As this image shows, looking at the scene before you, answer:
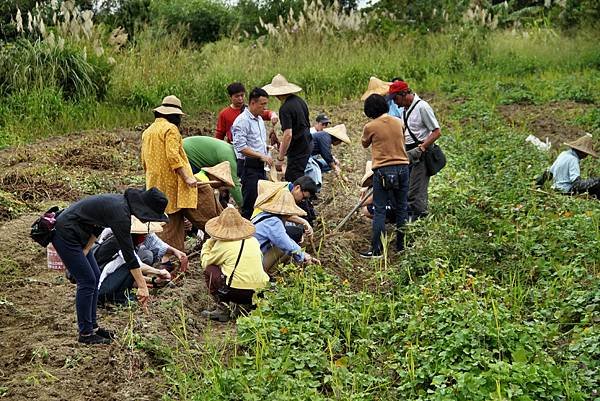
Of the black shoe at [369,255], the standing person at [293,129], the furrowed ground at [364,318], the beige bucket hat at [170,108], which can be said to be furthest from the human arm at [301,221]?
the beige bucket hat at [170,108]

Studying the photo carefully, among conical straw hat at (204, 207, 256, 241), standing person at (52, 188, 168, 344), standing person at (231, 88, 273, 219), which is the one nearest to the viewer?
standing person at (52, 188, 168, 344)

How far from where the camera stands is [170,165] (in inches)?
301

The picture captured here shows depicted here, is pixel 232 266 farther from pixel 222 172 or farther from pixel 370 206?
pixel 370 206

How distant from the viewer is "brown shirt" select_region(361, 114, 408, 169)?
321 inches

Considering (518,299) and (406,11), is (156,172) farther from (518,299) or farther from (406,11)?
(406,11)

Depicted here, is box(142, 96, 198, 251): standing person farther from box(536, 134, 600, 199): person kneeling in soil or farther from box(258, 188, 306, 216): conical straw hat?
box(536, 134, 600, 199): person kneeling in soil

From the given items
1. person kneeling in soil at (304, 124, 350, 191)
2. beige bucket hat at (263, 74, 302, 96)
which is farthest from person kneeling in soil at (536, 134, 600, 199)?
beige bucket hat at (263, 74, 302, 96)

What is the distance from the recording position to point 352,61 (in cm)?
1844

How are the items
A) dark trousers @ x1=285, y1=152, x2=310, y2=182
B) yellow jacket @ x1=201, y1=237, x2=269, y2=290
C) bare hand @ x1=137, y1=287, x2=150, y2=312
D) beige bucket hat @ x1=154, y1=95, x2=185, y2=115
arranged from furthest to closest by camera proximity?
1. dark trousers @ x1=285, y1=152, x2=310, y2=182
2. beige bucket hat @ x1=154, y1=95, x2=185, y2=115
3. yellow jacket @ x1=201, y1=237, x2=269, y2=290
4. bare hand @ x1=137, y1=287, x2=150, y2=312

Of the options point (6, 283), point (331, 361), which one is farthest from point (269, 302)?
point (6, 283)

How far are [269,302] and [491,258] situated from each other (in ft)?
7.41

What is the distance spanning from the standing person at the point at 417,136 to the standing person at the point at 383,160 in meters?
0.48

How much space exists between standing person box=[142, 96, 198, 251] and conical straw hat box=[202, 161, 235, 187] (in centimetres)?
42

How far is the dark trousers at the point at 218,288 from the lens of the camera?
22.3 ft
